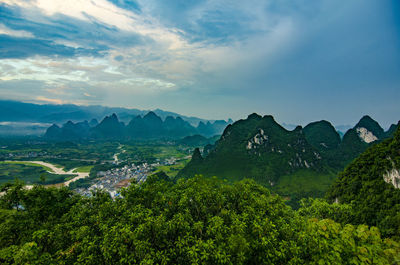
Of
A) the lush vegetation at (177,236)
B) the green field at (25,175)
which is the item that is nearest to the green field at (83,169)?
the green field at (25,175)

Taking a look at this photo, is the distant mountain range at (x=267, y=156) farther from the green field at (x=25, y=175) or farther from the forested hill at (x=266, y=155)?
the green field at (x=25, y=175)

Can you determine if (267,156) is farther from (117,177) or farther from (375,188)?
(117,177)

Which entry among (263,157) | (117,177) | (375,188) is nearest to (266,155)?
(263,157)

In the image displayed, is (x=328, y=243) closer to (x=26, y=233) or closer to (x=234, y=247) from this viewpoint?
(x=234, y=247)

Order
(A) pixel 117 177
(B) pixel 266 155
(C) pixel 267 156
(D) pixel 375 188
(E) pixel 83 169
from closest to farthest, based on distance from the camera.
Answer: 1. (D) pixel 375 188
2. (C) pixel 267 156
3. (B) pixel 266 155
4. (A) pixel 117 177
5. (E) pixel 83 169

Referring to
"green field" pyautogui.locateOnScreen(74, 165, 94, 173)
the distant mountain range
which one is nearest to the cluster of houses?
"green field" pyautogui.locateOnScreen(74, 165, 94, 173)
